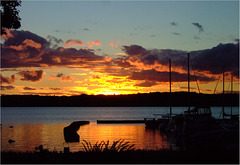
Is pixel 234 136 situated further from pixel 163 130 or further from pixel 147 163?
pixel 163 130

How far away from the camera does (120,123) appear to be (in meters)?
116

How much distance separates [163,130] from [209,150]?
54.7 m

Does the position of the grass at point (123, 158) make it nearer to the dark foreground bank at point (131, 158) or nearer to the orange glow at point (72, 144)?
the dark foreground bank at point (131, 158)

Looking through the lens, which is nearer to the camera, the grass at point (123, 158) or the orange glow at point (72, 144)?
the grass at point (123, 158)

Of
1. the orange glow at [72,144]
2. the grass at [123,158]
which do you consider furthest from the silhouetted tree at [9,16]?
the orange glow at [72,144]

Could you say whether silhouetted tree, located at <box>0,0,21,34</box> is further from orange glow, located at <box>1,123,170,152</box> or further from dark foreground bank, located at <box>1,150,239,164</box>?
orange glow, located at <box>1,123,170,152</box>

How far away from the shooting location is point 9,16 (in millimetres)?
21016

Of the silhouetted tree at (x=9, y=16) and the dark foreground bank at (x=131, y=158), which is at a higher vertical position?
the silhouetted tree at (x=9, y=16)

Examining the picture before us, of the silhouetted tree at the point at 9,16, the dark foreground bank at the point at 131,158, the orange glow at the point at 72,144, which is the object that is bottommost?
the orange glow at the point at 72,144

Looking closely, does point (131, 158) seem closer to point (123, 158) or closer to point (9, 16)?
point (123, 158)

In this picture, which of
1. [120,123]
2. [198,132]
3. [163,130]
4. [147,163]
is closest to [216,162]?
[147,163]

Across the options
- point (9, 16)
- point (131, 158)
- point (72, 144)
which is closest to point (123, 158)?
point (131, 158)

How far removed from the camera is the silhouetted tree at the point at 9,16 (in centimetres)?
2091

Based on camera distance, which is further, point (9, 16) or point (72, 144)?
point (72, 144)
